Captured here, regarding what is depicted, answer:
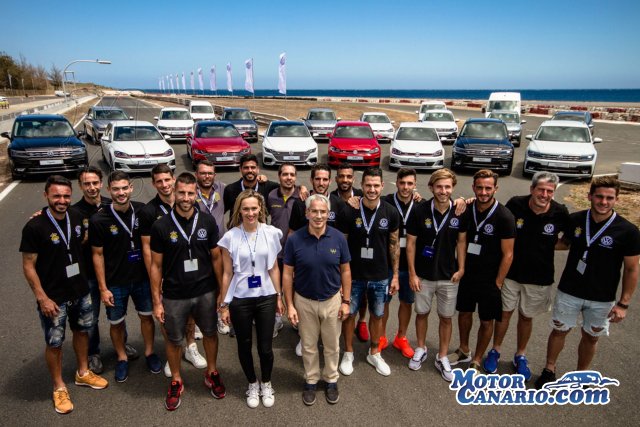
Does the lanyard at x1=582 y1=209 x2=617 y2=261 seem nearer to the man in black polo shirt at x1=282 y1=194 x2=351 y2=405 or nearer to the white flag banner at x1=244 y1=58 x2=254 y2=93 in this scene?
the man in black polo shirt at x1=282 y1=194 x2=351 y2=405

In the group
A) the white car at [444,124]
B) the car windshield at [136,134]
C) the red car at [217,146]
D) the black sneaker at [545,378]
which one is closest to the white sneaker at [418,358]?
the black sneaker at [545,378]

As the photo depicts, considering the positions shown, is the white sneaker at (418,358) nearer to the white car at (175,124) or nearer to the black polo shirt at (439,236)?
the black polo shirt at (439,236)

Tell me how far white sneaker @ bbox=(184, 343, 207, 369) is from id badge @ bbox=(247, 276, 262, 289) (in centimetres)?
134

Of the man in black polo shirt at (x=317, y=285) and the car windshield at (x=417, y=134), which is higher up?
the car windshield at (x=417, y=134)

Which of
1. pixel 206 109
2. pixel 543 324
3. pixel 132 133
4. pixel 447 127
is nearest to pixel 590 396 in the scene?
pixel 543 324

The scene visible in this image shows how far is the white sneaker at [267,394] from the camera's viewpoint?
3.68 meters

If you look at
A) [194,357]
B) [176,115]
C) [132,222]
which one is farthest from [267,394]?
[176,115]

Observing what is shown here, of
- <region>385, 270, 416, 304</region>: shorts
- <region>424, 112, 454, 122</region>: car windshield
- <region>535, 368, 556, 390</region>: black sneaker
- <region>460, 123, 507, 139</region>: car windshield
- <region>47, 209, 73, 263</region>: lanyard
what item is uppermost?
<region>424, 112, 454, 122</region>: car windshield

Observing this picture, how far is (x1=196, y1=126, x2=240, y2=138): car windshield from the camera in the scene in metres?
14.9

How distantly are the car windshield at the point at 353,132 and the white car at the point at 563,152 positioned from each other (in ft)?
18.8

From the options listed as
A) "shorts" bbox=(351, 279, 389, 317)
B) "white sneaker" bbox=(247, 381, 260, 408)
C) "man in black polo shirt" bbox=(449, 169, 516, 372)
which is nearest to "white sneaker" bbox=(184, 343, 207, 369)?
"white sneaker" bbox=(247, 381, 260, 408)

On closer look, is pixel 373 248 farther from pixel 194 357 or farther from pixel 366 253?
pixel 194 357

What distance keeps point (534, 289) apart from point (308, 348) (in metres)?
2.33

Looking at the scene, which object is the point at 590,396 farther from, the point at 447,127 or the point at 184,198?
the point at 447,127
